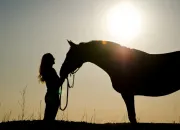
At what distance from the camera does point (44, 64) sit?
8.43 metres

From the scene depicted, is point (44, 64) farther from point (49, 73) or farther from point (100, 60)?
point (100, 60)

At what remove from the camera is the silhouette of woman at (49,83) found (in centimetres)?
841

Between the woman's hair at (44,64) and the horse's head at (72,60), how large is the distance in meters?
1.39

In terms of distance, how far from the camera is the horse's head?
973 centimetres

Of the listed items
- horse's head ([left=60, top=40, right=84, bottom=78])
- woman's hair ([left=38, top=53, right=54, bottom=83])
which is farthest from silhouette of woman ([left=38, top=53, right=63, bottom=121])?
horse's head ([left=60, top=40, right=84, bottom=78])

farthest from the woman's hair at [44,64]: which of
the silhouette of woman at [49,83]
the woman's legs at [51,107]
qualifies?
the woman's legs at [51,107]

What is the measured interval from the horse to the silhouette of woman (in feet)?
4.57

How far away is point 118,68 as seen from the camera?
9.35 meters

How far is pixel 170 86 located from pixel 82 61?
3.12 metres

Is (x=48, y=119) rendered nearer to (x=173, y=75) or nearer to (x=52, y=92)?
(x=52, y=92)

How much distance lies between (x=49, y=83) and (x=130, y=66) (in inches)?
107

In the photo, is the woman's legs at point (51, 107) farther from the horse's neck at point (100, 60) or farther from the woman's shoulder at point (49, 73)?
the horse's neck at point (100, 60)

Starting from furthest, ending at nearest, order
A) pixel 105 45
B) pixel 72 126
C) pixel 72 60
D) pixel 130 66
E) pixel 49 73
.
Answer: pixel 72 60 → pixel 105 45 → pixel 130 66 → pixel 49 73 → pixel 72 126

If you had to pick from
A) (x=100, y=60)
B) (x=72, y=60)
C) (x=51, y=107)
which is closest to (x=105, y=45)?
(x=100, y=60)
